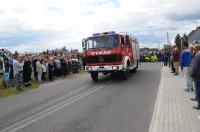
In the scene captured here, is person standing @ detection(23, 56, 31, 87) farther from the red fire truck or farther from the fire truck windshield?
the fire truck windshield

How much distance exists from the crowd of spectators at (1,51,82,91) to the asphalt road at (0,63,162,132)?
11.9 feet

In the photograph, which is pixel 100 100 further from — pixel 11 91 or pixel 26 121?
pixel 11 91

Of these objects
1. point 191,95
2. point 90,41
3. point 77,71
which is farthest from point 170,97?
point 77,71

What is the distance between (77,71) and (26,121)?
21.1 meters

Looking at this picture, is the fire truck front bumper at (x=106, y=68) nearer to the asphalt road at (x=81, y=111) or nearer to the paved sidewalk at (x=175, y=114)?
the asphalt road at (x=81, y=111)

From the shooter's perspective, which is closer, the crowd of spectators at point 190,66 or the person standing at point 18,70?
the crowd of spectators at point 190,66

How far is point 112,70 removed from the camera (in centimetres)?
2159

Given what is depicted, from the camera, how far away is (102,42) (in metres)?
22.0

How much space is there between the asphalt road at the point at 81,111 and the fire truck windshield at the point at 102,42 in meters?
4.95

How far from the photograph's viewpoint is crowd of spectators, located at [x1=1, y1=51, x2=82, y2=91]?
20.3 m

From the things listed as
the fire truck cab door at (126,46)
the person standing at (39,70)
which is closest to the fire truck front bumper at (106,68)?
the fire truck cab door at (126,46)

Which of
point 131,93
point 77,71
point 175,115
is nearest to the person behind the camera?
point 175,115

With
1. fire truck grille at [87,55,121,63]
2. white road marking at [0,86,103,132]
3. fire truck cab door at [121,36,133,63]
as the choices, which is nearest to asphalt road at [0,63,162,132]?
white road marking at [0,86,103,132]

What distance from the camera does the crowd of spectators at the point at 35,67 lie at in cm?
2033
